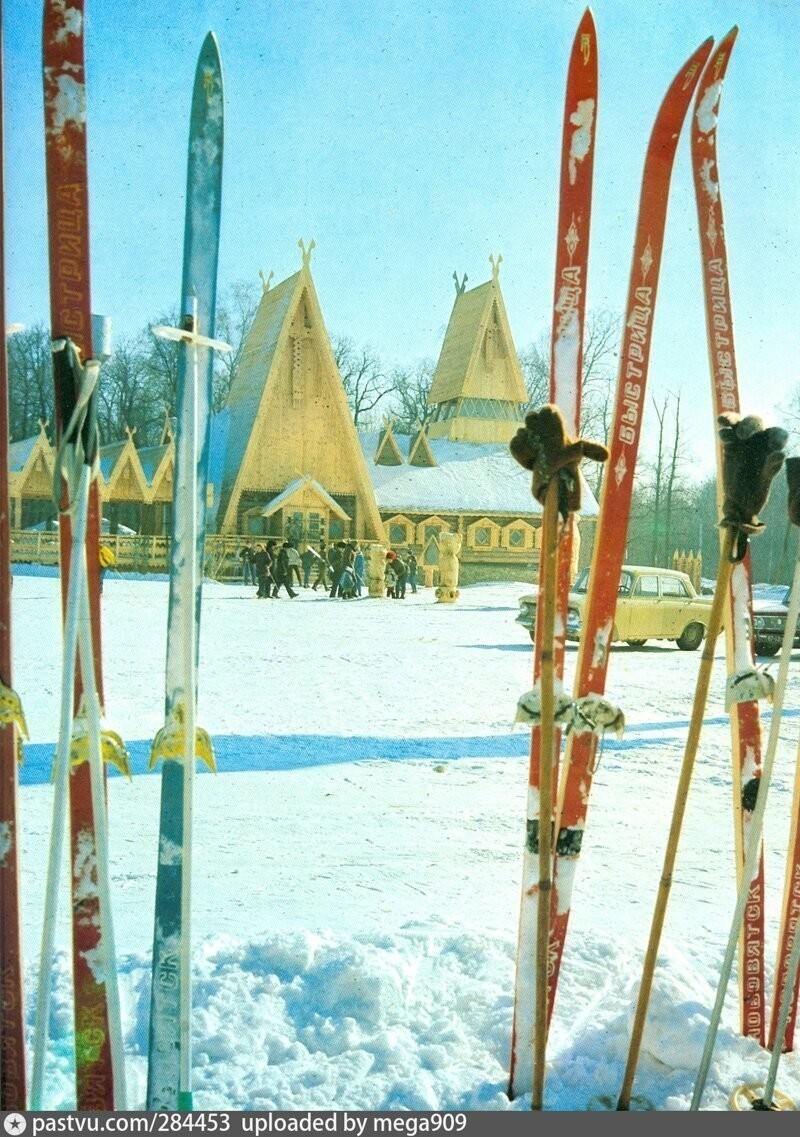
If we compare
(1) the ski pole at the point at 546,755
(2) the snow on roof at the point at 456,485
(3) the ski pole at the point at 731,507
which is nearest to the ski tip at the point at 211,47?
(1) the ski pole at the point at 546,755

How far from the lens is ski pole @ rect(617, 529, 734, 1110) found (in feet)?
5.00

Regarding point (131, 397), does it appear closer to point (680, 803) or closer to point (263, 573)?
point (263, 573)

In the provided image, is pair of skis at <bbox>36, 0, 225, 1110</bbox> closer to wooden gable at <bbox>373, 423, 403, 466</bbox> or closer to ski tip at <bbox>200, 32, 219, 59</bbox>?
ski tip at <bbox>200, 32, 219, 59</bbox>

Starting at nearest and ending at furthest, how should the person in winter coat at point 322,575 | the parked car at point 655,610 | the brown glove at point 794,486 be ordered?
the brown glove at point 794,486, the parked car at point 655,610, the person in winter coat at point 322,575

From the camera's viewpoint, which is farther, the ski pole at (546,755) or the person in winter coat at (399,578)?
the person in winter coat at (399,578)

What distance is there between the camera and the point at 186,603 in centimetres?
150

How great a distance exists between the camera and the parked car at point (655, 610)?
10.2 metres

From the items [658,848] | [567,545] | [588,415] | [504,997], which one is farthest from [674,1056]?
[588,415]

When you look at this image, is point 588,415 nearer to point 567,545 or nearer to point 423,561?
point 567,545

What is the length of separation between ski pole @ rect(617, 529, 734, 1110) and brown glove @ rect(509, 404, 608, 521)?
12.1 inches

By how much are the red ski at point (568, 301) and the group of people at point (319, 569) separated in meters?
12.4

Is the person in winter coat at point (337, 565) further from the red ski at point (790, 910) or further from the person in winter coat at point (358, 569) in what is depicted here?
the red ski at point (790, 910)

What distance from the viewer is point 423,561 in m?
19.2

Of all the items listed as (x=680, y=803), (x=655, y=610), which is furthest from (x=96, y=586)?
(x=655, y=610)
